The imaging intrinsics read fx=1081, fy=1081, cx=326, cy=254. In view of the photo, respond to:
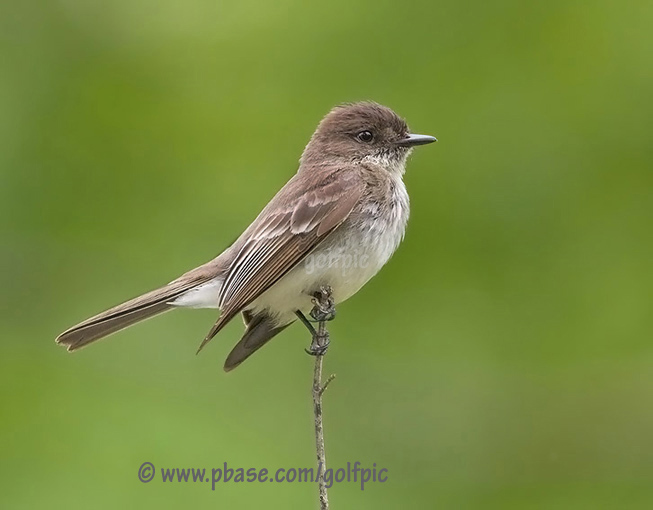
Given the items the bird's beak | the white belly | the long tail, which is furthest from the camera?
the bird's beak

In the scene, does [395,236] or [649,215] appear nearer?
Answer: [395,236]

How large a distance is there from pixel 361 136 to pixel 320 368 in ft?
5.89

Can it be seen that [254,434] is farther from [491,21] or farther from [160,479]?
[491,21]

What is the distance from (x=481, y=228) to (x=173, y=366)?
1547 mm

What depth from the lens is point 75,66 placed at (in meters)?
5.37

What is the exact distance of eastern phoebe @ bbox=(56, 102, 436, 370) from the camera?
14.5 ft

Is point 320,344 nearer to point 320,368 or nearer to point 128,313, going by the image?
point 320,368

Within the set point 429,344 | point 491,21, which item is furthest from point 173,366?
point 491,21

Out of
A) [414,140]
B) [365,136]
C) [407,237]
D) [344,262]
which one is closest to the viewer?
[344,262]

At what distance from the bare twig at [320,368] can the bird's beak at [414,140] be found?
861 millimetres

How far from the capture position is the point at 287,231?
4.57m

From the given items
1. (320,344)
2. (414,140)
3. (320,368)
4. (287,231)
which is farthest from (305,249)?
(320,368)

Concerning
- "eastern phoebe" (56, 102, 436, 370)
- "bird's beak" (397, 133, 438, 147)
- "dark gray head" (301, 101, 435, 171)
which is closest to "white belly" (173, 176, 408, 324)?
"eastern phoebe" (56, 102, 436, 370)

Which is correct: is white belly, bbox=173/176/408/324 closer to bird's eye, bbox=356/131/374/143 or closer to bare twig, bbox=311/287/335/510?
bare twig, bbox=311/287/335/510
